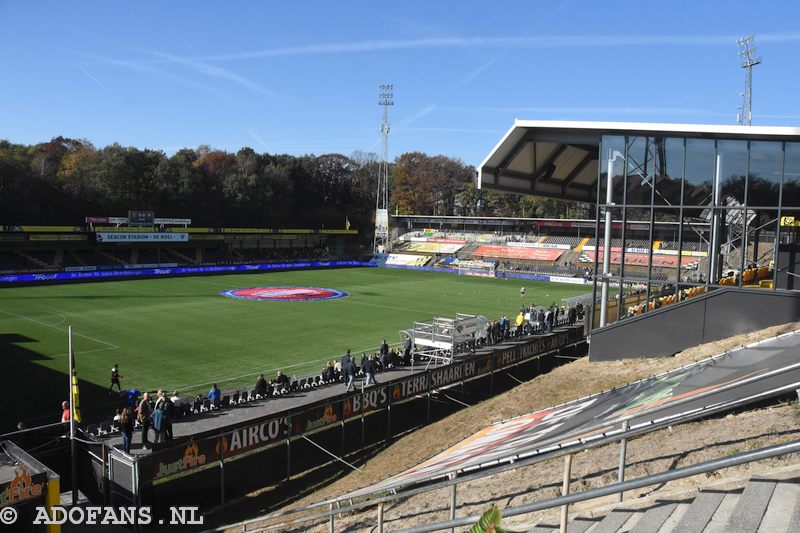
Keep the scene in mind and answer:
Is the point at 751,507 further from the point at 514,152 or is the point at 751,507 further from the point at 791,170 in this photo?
the point at 514,152

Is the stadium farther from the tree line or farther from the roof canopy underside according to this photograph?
the tree line

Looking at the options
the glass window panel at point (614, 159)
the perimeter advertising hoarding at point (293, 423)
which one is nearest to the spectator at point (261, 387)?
the perimeter advertising hoarding at point (293, 423)

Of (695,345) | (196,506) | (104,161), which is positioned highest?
(104,161)

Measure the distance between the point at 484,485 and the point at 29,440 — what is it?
9289 millimetres

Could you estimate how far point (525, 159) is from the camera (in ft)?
73.2

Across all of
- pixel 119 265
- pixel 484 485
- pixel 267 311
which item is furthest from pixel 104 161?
pixel 484 485

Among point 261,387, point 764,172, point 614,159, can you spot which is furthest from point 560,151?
point 261,387

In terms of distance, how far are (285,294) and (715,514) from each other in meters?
42.9

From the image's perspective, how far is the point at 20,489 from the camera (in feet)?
31.2

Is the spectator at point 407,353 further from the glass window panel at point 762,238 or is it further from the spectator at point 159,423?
the glass window panel at point 762,238

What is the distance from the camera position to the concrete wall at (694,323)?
15859 mm

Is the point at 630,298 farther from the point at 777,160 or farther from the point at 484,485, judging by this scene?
the point at 484,485

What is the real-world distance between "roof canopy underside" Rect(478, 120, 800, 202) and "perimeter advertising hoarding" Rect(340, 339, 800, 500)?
750cm

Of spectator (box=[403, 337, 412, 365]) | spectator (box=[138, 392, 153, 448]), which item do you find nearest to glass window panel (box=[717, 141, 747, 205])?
spectator (box=[403, 337, 412, 365])
